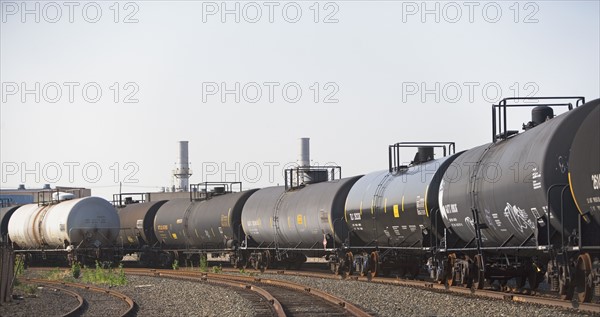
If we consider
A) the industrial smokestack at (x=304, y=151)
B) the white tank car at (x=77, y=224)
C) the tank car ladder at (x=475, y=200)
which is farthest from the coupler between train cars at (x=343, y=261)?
the industrial smokestack at (x=304, y=151)

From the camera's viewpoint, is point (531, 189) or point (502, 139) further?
point (502, 139)

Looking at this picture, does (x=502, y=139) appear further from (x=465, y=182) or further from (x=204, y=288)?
(x=204, y=288)

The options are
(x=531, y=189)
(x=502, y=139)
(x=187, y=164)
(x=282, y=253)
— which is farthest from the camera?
(x=187, y=164)

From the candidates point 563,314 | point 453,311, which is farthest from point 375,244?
point 563,314

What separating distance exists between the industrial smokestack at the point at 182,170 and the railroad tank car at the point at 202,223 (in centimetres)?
3655

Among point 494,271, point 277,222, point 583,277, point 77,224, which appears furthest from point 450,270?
point 77,224

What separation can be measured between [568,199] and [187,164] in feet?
246

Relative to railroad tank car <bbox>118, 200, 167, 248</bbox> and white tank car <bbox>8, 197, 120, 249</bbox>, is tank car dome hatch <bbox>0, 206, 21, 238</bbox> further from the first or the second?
railroad tank car <bbox>118, 200, 167, 248</bbox>

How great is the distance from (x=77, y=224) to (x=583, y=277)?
31666 mm

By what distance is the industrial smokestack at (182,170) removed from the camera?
88688 millimetres

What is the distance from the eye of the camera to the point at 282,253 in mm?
40188

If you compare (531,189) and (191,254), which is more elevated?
(531,189)

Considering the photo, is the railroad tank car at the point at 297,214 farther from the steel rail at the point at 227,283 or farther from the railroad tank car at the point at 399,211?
the steel rail at the point at 227,283

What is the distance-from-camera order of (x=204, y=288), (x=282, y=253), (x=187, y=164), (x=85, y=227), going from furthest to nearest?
(x=187, y=164) < (x=85, y=227) < (x=282, y=253) < (x=204, y=288)
